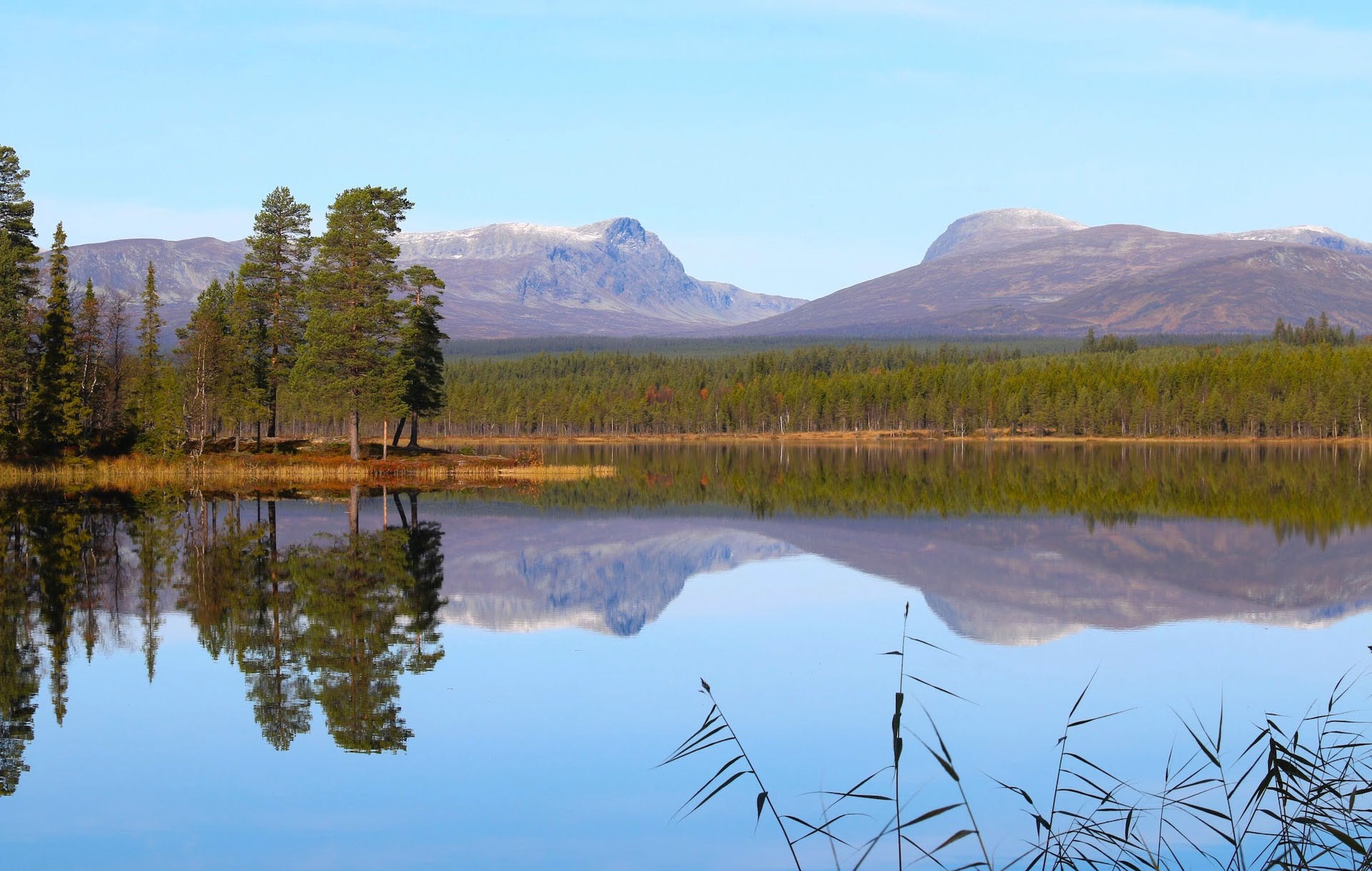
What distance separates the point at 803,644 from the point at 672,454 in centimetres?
10314

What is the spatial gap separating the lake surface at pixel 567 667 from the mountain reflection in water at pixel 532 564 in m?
0.15

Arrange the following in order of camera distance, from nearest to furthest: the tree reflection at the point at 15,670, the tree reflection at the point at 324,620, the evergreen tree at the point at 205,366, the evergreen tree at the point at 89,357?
the tree reflection at the point at 15,670, the tree reflection at the point at 324,620, the evergreen tree at the point at 89,357, the evergreen tree at the point at 205,366

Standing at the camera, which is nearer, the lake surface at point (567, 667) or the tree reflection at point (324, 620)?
the lake surface at point (567, 667)

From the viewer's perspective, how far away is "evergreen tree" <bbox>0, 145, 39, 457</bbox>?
57.2 meters

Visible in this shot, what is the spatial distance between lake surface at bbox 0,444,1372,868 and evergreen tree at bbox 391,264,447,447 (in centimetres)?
2766

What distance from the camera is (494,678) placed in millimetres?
18953

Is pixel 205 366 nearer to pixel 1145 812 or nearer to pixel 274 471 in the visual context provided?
pixel 274 471

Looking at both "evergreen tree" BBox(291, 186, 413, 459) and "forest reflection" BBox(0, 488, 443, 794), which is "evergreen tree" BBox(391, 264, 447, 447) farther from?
"forest reflection" BBox(0, 488, 443, 794)

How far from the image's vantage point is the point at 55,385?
61.3 m

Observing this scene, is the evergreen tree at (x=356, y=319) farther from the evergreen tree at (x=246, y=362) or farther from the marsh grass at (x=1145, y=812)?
the marsh grass at (x=1145, y=812)

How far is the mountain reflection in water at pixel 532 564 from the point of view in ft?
64.9

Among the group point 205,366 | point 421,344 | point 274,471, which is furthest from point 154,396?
point 274,471

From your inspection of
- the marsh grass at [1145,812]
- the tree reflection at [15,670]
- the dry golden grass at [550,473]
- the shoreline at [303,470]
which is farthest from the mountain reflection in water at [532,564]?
the dry golden grass at [550,473]

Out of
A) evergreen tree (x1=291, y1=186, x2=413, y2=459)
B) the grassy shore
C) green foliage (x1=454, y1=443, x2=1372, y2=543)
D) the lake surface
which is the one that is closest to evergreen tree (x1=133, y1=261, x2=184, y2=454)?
the grassy shore
